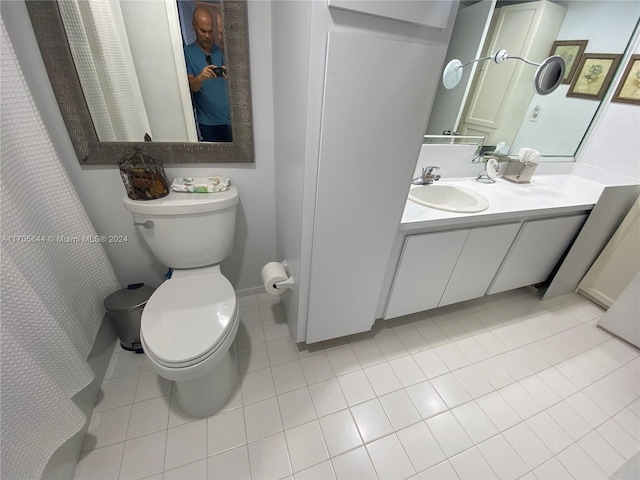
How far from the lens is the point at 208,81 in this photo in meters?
1.11

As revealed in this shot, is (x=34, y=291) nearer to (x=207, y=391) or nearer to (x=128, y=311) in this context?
(x=128, y=311)

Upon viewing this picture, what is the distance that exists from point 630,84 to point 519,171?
874 mm

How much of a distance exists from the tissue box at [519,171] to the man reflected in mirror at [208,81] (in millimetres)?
1841

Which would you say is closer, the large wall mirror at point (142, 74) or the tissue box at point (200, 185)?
the large wall mirror at point (142, 74)

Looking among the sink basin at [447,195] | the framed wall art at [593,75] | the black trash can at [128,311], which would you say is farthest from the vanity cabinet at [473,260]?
the black trash can at [128,311]

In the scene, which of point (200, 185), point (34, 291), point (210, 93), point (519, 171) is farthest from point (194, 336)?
point (519, 171)

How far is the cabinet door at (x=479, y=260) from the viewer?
1.36 m

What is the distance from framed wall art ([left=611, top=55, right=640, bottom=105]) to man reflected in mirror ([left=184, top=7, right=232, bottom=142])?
2538 millimetres

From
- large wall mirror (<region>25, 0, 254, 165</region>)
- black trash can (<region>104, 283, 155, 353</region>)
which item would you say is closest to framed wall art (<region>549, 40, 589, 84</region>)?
large wall mirror (<region>25, 0, 254, 165</region>)

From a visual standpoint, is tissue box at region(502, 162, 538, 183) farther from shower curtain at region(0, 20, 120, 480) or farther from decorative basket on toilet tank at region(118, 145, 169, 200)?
shower curtain at region(0, 20, 120, 480)

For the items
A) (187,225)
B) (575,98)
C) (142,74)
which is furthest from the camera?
(575,98)

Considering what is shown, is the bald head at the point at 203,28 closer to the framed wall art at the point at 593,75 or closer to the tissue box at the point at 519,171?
the tissue box at the point at 519,171

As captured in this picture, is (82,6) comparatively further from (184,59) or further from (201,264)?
(201,264)

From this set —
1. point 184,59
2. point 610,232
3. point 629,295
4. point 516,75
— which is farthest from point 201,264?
point 610,232
